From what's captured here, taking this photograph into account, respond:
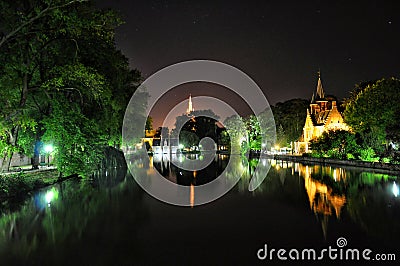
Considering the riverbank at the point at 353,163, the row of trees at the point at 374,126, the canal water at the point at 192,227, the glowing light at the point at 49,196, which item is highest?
the row of trees at the point at 374,126

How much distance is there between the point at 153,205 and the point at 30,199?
5804 millimetres

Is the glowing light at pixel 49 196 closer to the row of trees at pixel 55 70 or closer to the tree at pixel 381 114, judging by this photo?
the row of trees at pixel 55 70

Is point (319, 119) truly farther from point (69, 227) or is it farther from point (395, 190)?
point (69, 227)

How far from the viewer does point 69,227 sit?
34.0ft

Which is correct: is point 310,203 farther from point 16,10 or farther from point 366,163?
point 366,163

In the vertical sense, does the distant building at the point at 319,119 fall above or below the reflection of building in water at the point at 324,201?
above

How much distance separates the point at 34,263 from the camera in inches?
287

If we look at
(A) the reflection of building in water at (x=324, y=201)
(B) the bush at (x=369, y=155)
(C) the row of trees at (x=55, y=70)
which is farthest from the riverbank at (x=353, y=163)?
(C) the row of trees at (x=55, y=70)

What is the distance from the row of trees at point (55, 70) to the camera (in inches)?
582

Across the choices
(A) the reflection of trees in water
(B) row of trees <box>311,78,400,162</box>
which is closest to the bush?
(B) row of trees <box>311,78,400,162</box>

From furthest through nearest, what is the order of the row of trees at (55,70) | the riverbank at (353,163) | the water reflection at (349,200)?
the riverbank at (353,163), the row of trees at (55,70), the water reflection at (349,200)

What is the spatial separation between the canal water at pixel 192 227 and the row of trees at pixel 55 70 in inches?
144

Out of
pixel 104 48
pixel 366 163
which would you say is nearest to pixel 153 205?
pixel 104 48

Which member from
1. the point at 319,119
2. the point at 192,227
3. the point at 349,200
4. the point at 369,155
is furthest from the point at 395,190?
the point at 319,119
